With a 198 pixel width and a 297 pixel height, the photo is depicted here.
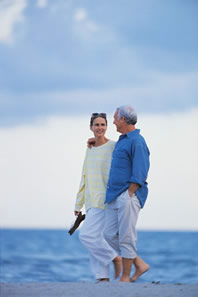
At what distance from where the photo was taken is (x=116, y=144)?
6.03 m

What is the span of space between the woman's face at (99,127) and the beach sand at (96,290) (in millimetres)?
1795

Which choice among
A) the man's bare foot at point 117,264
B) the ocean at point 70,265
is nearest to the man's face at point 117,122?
the man's bare foot at point 117,264

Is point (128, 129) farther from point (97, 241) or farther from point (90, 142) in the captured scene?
point (97, 241)

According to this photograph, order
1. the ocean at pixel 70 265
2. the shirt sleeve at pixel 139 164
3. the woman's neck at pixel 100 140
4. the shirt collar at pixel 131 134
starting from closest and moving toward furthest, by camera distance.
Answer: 1. the shirt sleeve at pixel 139 164
2. the shirt collar at pixel 131 134
3. the woman's neck at pixel 100 140
4. the ocean at pixel 70 265

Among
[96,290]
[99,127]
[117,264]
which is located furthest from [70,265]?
[96,290]

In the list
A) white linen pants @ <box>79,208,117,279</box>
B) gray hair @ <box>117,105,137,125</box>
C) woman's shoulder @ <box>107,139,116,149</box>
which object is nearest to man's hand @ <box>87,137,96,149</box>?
woman's shoulder @ <box>107,139,116,149</box>

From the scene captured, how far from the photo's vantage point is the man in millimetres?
5668

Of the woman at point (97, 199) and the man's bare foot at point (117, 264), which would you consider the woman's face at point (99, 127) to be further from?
the man's bare foot at point (117, 264)

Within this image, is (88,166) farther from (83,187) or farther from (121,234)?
(121,234)

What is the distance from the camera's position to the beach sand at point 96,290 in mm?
4898

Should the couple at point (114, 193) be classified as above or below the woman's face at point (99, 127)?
below

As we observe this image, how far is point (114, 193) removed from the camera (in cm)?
579

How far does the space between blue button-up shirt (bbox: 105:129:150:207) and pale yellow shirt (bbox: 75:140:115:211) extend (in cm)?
30

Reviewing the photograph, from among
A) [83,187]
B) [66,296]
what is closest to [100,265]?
[83,187]
